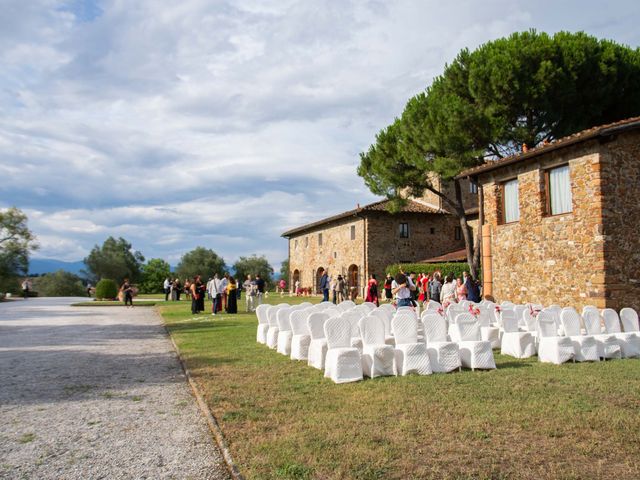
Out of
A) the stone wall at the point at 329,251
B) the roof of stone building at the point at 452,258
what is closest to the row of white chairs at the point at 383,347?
the roof of stone building at the point at 452,258

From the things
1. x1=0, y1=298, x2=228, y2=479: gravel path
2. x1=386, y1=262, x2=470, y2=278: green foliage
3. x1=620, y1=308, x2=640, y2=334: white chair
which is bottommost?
x1=0, y1=298, x2=228, y2=479: gravel path

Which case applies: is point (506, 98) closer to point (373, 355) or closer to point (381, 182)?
point (381, 182)

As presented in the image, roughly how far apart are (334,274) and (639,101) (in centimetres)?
2076

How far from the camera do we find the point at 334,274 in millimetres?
36750

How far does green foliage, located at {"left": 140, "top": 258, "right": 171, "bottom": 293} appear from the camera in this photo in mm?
63094

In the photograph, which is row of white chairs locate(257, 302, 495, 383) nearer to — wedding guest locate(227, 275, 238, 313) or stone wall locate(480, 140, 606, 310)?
stone wall locate(480, 140, 606, 310)

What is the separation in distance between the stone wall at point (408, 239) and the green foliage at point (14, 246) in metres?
35.2

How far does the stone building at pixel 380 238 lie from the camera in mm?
33031

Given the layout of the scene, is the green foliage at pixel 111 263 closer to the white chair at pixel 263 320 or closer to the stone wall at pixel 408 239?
the stone wall at pixel 408 239

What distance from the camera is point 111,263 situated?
60.2 m

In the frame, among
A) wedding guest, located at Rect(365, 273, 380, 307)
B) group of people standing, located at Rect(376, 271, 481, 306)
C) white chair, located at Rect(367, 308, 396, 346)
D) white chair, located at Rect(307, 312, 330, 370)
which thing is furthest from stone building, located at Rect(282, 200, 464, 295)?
white chair, located at Rect(307, 312, 330, 370)

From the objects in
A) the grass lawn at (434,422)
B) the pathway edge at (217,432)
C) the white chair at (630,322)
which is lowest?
the pathway edge at (217,432)

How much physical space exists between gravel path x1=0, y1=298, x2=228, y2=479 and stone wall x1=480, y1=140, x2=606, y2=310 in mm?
10101

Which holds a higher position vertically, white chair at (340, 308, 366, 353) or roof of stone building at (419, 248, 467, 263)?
roof of stone building at (419, 248, 467, 263)
